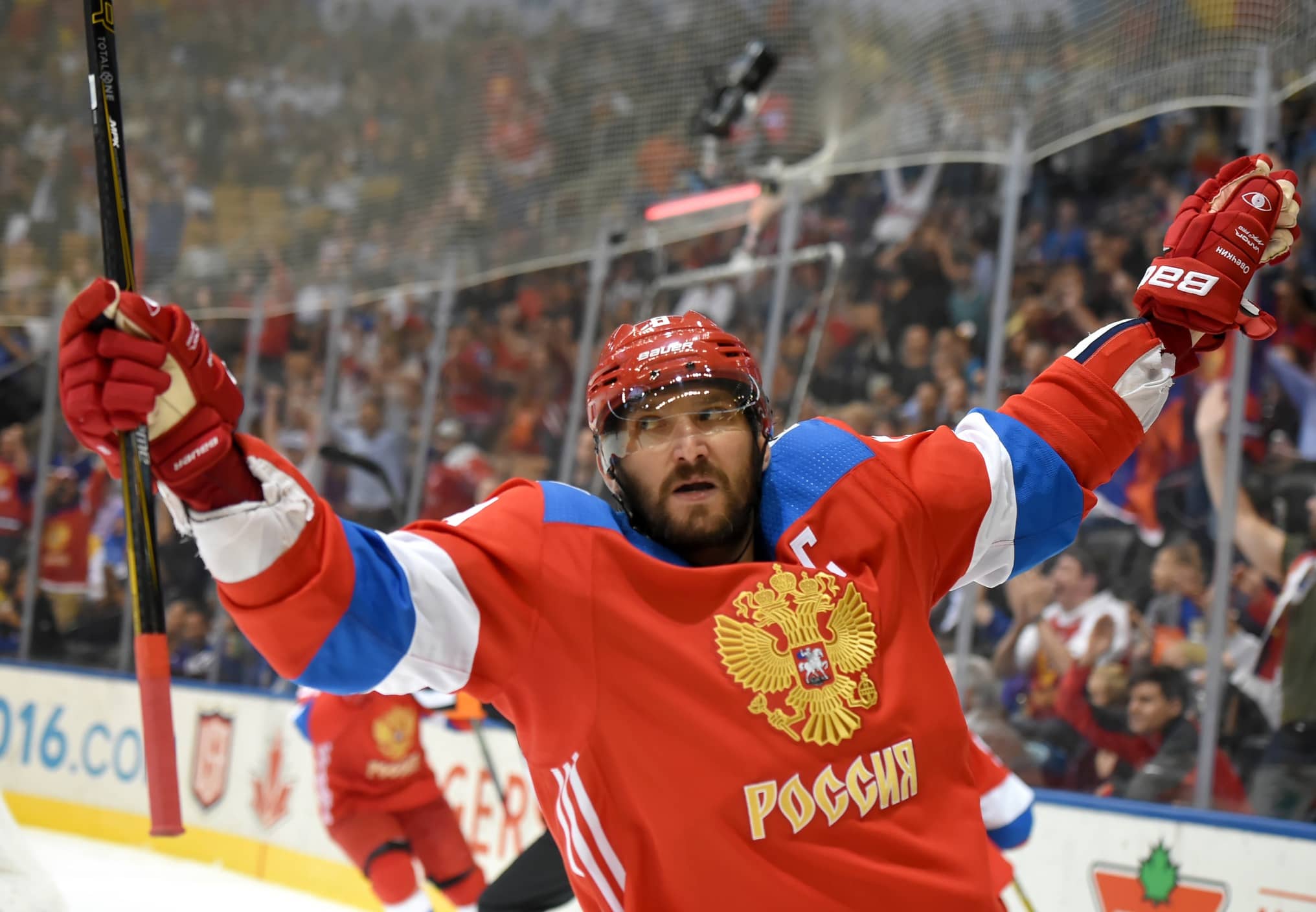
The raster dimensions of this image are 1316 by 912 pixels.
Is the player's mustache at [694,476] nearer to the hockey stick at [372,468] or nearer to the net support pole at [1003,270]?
the net support pole at [1003,270]

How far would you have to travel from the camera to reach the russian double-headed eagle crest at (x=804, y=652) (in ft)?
4.77

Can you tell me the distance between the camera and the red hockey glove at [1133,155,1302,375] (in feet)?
6.02

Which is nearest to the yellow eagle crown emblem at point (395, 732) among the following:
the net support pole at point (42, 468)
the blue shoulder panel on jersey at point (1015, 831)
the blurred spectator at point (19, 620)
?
the blue shoulder panel on jersey at point (1015, 831)

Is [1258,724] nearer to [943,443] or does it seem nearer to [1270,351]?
[1270,351]

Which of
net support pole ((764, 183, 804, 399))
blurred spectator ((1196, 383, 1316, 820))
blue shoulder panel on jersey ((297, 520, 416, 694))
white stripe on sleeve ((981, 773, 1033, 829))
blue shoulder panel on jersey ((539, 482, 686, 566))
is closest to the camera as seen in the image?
blue shoulder panel on jersey ((297, 520, 416, 694))

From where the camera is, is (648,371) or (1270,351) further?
(1270,351)

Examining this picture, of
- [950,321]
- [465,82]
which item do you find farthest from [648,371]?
[465,82]

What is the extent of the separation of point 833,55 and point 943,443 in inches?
175

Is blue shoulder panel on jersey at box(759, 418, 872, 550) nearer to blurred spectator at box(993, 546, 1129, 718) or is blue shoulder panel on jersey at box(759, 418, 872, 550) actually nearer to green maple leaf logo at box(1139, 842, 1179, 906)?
green maple leaf logo at box(1139, 842, 1179, 906)

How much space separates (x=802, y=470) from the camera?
5.55 feet

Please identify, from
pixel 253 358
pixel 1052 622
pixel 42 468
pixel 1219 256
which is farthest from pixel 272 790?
pixel 1219 256

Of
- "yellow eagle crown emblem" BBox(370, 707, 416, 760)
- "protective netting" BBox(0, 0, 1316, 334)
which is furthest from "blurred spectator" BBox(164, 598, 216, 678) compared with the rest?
"yellow eagle crown emblem" BBox(370, 707, 416, 760)

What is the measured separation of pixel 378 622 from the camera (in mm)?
1315

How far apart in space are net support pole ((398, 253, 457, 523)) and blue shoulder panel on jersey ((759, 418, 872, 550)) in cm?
518
